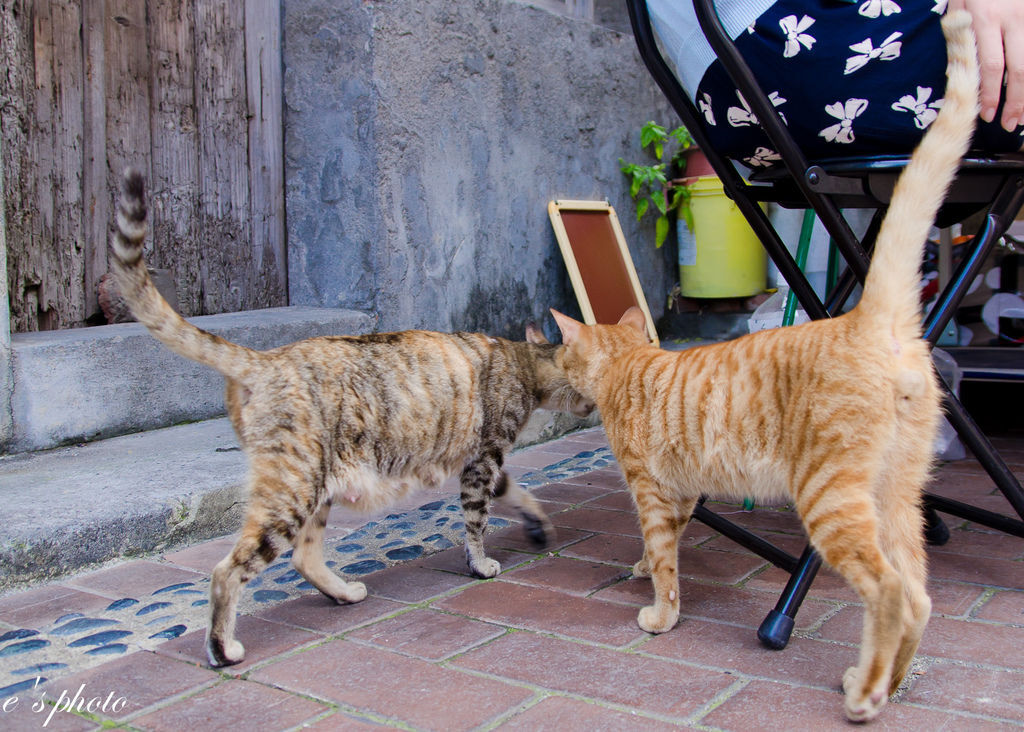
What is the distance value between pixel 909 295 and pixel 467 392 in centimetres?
142

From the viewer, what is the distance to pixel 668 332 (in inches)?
241

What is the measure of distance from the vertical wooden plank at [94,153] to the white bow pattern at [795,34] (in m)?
2.93

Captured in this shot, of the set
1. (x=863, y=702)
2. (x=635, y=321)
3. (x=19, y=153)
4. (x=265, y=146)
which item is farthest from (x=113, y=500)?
(x=863, y=702)

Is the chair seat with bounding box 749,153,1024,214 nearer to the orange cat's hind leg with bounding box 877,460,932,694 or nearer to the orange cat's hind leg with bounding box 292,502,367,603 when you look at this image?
the orange cat's hind leg with bounding box 877,460,932,694

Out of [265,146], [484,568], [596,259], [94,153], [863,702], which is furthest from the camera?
[596,259]

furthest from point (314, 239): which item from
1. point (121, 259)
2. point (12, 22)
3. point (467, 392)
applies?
point (121, 259)

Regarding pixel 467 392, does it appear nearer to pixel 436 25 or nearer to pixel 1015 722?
pixel 1015 722

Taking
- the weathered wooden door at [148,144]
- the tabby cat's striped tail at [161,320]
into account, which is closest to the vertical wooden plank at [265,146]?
the weathered wooden door at [148,144]

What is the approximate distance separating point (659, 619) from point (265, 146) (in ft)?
10.4

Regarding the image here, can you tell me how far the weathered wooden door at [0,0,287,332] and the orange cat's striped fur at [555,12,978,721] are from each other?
2882 mm

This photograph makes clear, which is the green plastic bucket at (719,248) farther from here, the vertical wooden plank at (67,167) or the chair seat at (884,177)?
the vertical wooden plank at (67,167)

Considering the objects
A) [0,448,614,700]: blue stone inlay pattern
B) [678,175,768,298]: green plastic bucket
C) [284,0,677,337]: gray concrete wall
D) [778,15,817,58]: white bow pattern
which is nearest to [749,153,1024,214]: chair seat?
[778,15,817,58]: white bow pattern

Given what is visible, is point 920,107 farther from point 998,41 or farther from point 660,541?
point 660,541

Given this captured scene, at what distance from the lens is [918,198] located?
197 cm
